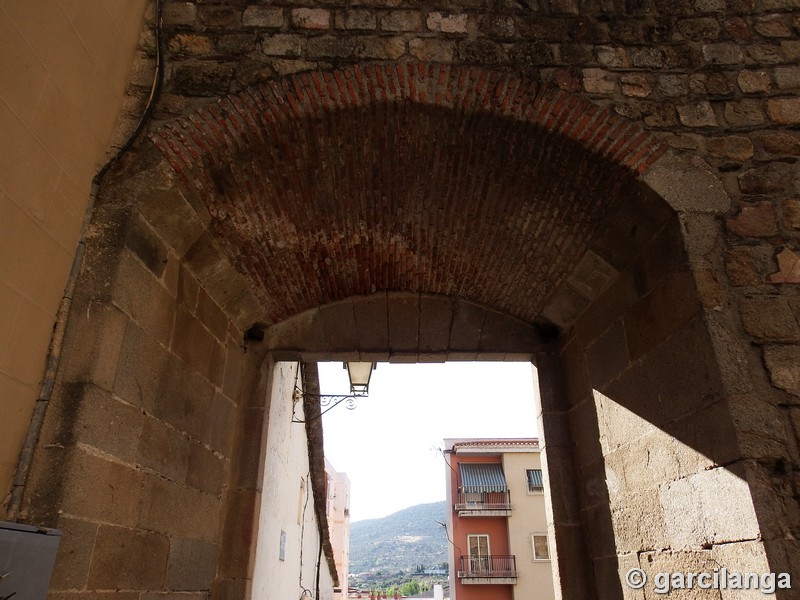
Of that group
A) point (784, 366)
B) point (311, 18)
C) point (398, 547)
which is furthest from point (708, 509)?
point (398, 547)

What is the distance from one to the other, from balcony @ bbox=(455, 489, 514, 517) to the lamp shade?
13907 millimetres

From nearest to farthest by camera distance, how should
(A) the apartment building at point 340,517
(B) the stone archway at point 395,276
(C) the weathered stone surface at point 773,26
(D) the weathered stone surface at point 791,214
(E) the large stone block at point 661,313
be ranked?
(B) the stone archway at point 395,276 < (E) the large stone block at point 661,313 < (D) the weathered stone surface at point 791,214 < (C) the weathered stone surface at point 773,26 < (A) the apartment building at point 340,517

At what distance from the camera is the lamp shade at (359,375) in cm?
460

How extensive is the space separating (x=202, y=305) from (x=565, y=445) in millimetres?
2393

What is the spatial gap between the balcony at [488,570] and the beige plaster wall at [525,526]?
0.24 meters

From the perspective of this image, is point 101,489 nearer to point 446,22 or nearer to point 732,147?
point 446,22

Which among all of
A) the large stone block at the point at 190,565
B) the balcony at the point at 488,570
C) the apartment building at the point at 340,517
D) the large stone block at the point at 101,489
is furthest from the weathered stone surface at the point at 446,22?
the apartment building at the point at 340,517

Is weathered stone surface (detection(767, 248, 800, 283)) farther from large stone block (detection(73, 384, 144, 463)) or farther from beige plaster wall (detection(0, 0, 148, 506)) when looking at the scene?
beige plaster wall (detection(0, 0, 148, 506))

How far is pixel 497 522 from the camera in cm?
1748

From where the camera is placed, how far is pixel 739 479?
1.96 metres

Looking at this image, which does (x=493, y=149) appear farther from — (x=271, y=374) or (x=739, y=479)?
(x=271, y=374)

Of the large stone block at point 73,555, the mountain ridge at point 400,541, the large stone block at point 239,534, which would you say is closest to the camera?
the large stone block at point 73,555

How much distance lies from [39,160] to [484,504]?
17.4 metres

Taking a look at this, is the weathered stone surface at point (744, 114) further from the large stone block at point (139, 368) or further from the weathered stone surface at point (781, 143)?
the large stone block at point (139, 368)
